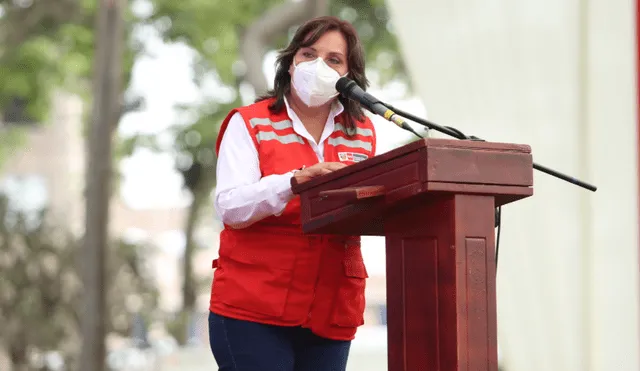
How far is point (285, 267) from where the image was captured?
7.00 feet

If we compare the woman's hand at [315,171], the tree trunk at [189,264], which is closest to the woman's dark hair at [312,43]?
the woman's hand at [315,171]

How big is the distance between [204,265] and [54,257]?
15041 millimetres

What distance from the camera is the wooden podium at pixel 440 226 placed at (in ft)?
5.69

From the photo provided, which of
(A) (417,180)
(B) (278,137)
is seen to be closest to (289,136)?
(B) (278,137)

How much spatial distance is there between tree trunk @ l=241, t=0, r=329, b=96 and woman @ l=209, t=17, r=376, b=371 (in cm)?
451

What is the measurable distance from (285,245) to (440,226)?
0.47 m

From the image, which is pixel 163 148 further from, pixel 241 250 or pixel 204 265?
pixel 204 265

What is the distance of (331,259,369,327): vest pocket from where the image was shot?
218 cm

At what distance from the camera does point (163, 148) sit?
12.5 m

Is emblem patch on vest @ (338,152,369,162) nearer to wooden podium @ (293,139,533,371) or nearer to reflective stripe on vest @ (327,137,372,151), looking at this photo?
A: reflective stripe on vest @ (327,137,372,151)

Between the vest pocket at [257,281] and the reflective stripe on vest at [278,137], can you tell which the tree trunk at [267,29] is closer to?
the reflective stripe on vest at [278,137]

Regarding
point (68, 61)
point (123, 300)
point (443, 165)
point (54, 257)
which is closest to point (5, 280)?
point (54, 257)

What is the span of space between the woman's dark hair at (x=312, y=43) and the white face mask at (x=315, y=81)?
0.07m

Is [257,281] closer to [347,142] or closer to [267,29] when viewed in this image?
[347,142]
